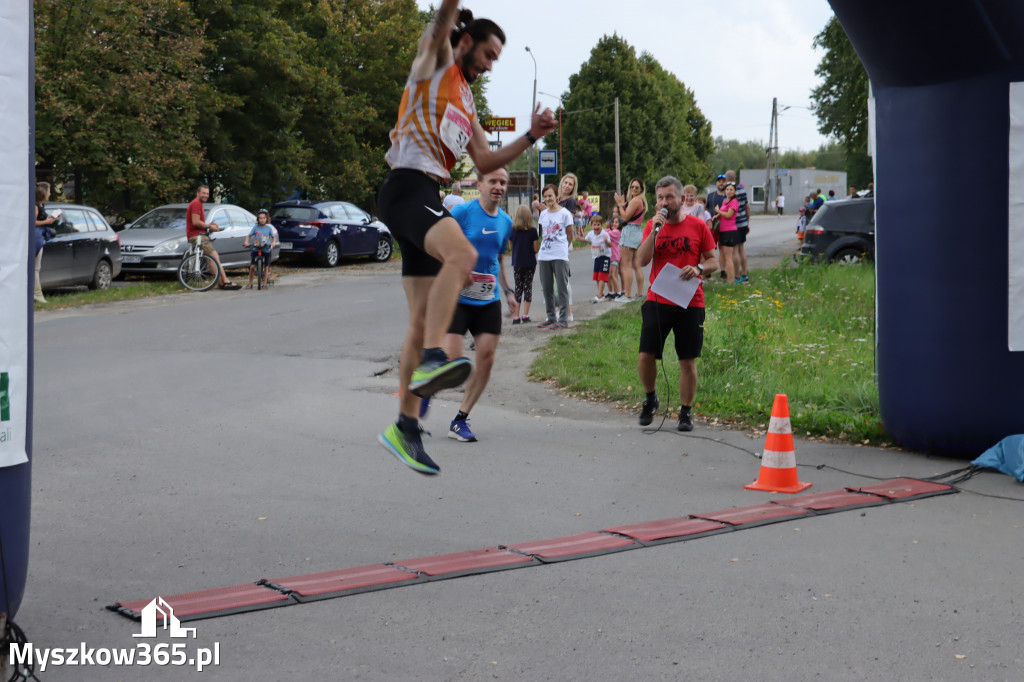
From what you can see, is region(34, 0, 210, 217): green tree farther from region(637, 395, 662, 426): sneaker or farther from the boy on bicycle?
region(637, 395, 662, 426): sneaker

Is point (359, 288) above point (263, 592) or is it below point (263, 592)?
above

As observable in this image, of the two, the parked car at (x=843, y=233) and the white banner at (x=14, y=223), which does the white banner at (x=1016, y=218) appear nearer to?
the white banner at (x=14, y=223)

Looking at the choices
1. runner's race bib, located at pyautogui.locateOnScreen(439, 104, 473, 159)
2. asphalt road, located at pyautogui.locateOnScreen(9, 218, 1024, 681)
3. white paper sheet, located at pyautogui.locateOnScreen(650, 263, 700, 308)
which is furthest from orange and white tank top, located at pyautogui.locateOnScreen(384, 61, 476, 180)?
white paper sheet, located at pyautogui.locateOnScreen(650, 263, 700, 308)

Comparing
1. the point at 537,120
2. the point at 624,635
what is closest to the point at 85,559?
the point at 624,635

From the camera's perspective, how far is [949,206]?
7.86 metres

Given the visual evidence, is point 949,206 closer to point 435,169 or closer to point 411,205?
point 435,169

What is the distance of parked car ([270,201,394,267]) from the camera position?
1060 inches

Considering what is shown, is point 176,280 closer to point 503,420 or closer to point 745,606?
point 503,420

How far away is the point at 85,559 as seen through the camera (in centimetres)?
579

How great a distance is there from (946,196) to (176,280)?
18493mm

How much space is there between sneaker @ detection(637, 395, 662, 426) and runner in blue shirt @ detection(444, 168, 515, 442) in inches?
57.6

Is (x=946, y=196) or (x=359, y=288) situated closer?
(x=946, y=196)

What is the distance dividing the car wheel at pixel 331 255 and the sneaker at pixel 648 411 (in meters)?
18.9

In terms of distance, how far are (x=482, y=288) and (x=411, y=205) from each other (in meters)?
3.91
